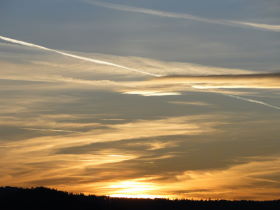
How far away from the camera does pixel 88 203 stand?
7313 inches

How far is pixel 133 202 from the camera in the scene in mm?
189750

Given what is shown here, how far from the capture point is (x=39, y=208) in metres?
179

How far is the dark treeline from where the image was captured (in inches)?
7057

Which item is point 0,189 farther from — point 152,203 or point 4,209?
point 152,203

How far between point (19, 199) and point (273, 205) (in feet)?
160

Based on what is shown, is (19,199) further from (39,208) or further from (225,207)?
(225,207)

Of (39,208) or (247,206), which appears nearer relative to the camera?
(39,208)

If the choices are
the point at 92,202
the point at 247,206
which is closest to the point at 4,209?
the point at 92,202

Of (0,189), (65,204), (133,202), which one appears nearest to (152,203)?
(133,202)

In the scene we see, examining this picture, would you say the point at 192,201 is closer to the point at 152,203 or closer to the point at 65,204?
the point at 152,203

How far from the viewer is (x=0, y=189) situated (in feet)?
597

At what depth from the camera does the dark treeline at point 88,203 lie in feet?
588

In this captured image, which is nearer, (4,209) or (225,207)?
(4,209)

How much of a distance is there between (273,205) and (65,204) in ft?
131
